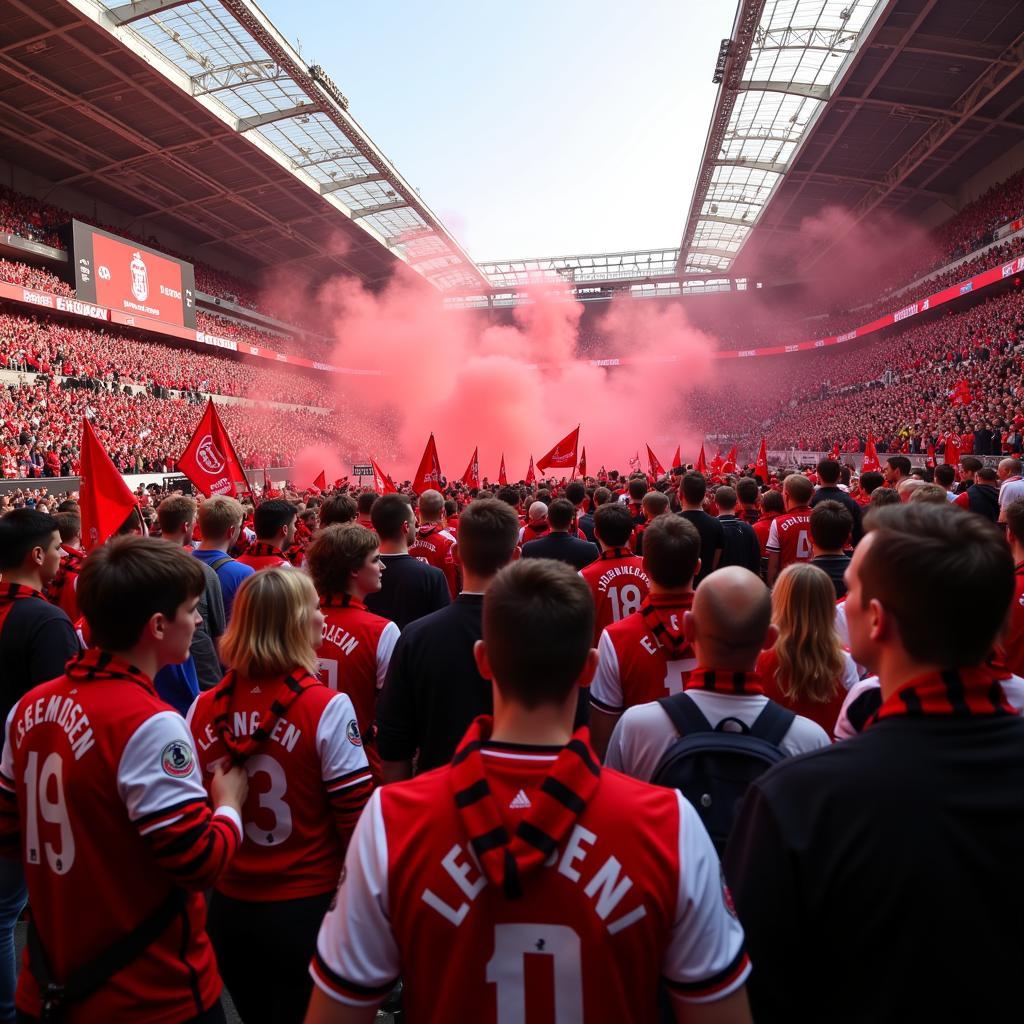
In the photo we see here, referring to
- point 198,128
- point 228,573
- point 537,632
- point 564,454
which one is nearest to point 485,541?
point 537,632

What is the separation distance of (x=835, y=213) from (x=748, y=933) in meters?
42.1

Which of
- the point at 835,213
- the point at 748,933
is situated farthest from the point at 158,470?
the point at 835,213

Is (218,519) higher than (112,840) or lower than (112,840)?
higher

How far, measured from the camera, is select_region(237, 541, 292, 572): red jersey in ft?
15.5

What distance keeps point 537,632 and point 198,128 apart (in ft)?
98.4

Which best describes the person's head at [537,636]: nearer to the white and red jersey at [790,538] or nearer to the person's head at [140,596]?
the person's head at [140,596]

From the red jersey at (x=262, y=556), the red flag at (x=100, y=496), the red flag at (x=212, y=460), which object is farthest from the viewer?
the red flag at (x=212, y=460)

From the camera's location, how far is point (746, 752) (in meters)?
1.86

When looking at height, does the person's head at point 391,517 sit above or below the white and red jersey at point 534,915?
above

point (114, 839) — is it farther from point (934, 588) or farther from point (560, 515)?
point (560, 515)

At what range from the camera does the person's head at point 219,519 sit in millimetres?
4621

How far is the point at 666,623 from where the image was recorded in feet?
9.90

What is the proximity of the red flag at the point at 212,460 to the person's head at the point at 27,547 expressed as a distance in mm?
3774

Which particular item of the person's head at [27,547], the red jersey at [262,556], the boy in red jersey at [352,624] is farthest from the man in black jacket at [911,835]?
the red jersey at [262,556]
